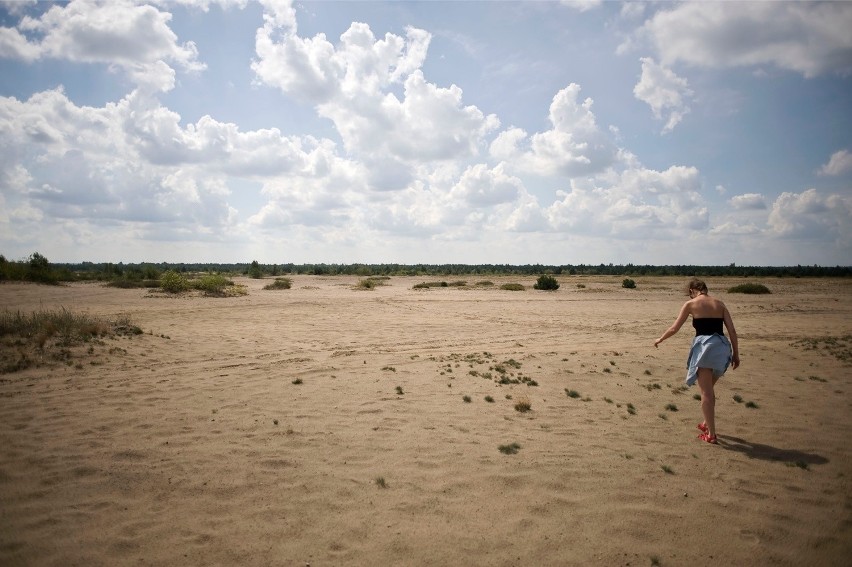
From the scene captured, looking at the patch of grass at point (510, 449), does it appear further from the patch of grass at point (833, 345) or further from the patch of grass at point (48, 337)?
the patch of grass at point (833, 345)

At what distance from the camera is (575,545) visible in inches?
154

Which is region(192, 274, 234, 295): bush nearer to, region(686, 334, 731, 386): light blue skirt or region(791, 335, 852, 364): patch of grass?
region(686, 334, 731, 386): light blue skirt

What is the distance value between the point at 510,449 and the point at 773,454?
369cm

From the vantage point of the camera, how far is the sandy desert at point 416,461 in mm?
3941

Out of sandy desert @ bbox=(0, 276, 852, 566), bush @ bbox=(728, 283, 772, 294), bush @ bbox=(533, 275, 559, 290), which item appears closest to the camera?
sandy desert @ bbox=(0, 276, 852, 566)

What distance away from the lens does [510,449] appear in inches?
232

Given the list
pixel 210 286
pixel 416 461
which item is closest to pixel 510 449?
pixel 416 461

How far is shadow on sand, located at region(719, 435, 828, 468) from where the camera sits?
18.6 feet

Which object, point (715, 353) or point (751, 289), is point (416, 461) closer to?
point (715, 353)

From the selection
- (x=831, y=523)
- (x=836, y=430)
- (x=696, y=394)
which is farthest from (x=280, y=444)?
(x=836, y=430)

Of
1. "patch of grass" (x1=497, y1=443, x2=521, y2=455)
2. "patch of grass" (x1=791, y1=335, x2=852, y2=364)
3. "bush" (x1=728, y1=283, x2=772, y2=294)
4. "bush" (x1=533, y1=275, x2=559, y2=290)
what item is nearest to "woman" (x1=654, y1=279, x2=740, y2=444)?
"patch of grass" (x1=497, y1=443, x2=521, y2=455)

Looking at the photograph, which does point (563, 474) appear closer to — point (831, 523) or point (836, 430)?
point (831, 523)

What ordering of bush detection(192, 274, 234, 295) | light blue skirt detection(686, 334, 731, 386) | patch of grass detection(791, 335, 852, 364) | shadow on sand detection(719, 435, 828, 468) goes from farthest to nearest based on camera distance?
bush detection(192, 274, 234, 295) → patch of grass detection(791, 335, 852, 364) → light blue skirt detection(686, 334, 731, 386) → shadow on sand detection(719, 435, 828, 468)

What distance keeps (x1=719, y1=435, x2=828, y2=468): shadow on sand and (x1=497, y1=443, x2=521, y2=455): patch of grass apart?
308cm
